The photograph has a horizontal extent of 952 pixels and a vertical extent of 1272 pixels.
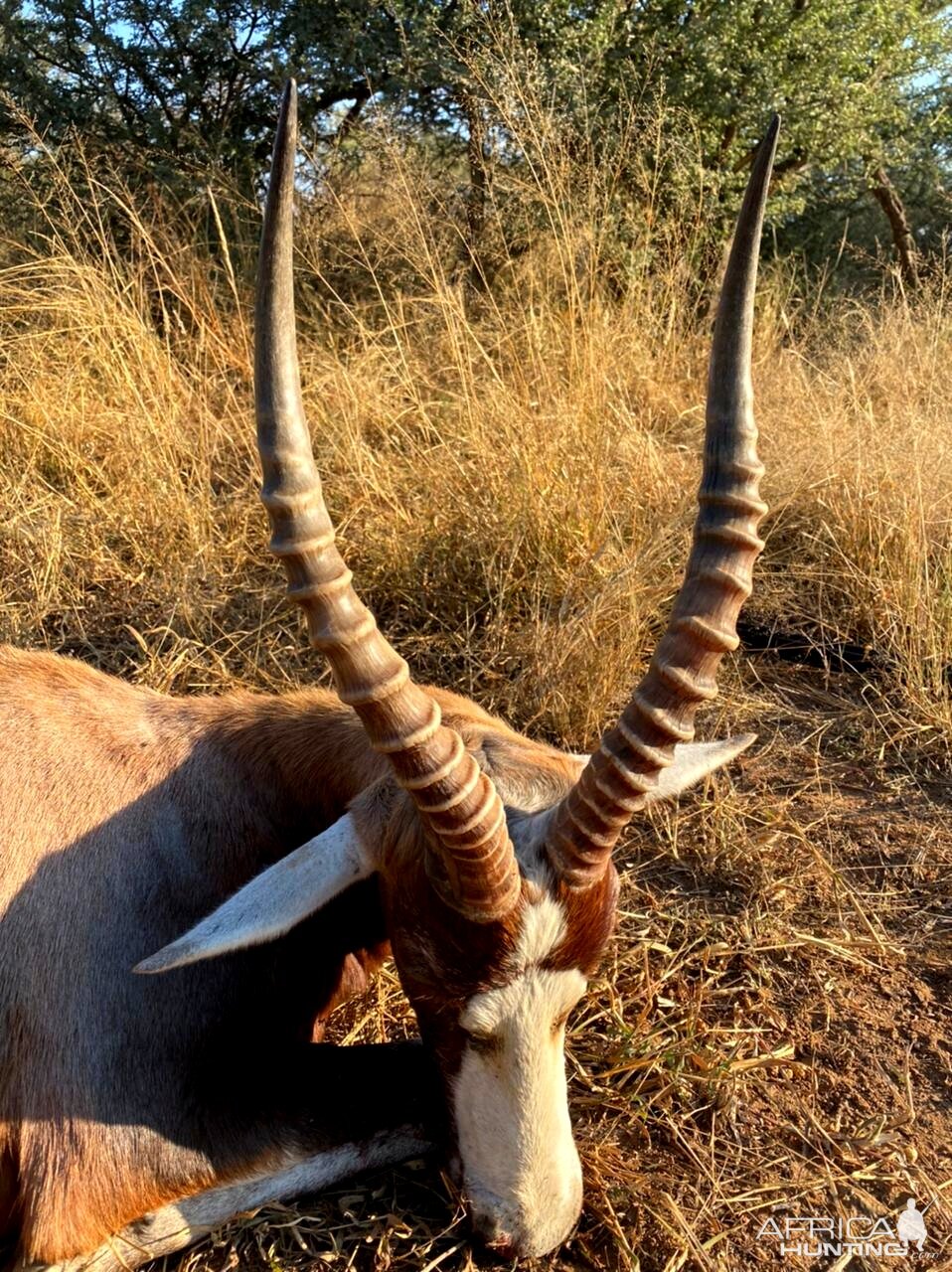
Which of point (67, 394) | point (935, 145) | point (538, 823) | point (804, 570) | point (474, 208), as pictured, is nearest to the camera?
point (538, 823)

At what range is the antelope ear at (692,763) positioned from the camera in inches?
111

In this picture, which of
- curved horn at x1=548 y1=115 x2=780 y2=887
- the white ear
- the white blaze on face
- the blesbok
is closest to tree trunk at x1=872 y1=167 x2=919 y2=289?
curved horn at x1=548 y1=115 x2=780 y2=887

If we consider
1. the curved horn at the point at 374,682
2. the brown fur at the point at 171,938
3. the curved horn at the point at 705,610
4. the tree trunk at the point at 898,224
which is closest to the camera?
the curved horn at the point at 374,682

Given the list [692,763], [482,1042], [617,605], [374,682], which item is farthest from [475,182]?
[482,1042]

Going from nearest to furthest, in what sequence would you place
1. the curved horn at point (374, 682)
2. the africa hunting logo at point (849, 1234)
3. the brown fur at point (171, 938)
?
the curved horn at point (374, 682)
the brown fur at point (171, 938)
the africa hunting logo at point (849, 1234)

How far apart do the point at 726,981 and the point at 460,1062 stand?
1220 mm

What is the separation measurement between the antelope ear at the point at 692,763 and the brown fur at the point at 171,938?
0.83ft

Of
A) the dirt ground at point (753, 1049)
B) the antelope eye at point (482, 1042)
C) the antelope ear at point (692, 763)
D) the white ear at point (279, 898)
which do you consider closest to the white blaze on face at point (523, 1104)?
the antelope eye at point (482, 1042)

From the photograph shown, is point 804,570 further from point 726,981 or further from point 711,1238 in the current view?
point 711,1238

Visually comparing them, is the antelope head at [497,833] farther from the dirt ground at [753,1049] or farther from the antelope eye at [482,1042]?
the dirt ground at [753,1049]

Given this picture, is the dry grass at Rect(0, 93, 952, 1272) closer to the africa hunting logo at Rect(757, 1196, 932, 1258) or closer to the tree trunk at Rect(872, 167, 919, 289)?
the africa hunting logo at Rect(757, 1196, 932, 1258)

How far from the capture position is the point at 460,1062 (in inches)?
92.8

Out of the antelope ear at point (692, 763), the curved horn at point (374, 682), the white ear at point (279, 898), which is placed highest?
the curved horn at point (374, 682)

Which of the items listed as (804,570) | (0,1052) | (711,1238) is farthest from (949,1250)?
(804,570)
